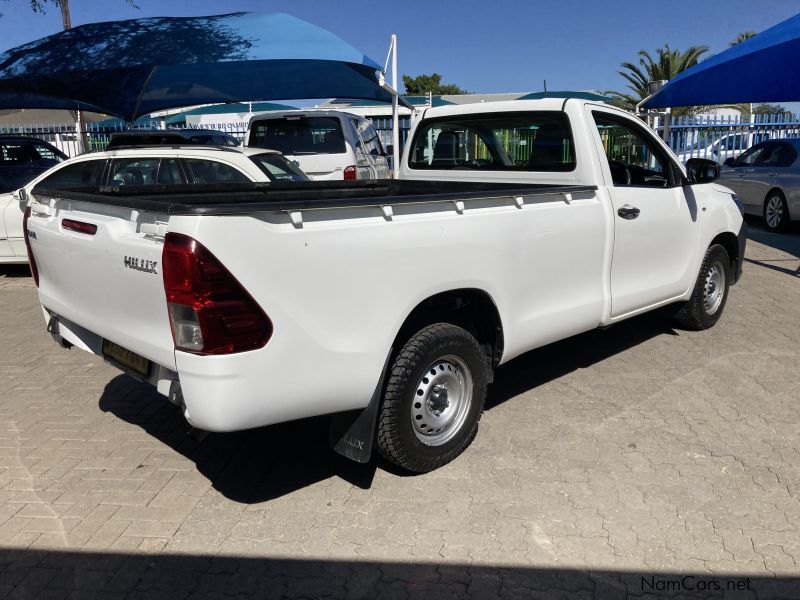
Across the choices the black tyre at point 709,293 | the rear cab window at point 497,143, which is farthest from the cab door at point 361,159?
the black tyre at point 709,293

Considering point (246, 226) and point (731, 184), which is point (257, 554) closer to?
point (246, 226)

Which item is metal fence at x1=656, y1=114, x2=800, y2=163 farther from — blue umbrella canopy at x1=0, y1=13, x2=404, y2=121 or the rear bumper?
the rear bumper

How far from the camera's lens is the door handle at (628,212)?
4484 mm

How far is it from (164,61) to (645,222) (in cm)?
904

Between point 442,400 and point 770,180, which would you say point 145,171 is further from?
point 770,180

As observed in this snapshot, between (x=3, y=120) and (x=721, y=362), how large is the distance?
2921 centimetres

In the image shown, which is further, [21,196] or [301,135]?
[301,135]

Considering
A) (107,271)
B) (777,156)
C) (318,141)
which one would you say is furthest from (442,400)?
(777,156)

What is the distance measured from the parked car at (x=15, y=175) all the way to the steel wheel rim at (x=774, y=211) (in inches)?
473

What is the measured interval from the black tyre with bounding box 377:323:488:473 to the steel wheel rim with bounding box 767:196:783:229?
10515 millimetres

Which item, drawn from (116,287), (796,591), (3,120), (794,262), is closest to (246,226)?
(116,287)

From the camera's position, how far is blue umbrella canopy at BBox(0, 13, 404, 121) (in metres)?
11.1

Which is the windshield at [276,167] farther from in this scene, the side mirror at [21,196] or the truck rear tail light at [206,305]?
the truck rear tail light at [206,305]

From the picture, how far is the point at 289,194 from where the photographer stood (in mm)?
4578
